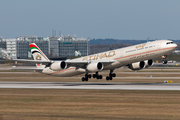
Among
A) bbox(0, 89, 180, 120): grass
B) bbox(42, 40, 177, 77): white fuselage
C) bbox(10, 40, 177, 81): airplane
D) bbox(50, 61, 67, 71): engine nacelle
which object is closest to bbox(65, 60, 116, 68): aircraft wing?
bbox(10, 40, 177, 81): airplane

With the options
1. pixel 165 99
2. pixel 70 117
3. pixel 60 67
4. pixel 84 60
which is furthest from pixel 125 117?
pixel 84 60

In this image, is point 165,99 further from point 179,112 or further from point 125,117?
point 125,117

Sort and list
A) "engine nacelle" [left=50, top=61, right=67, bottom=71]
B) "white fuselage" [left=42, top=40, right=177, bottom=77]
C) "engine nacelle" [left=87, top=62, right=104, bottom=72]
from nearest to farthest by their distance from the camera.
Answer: "white fuselage" [left=42, top=40, right=177, bottom=77] → "engine nacelle" [left=87, top=62, right=104, bottom=72] → "engine nacelle" [left=50, top=61, right=67, bottom=71]

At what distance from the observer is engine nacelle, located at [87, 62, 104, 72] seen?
56.4m

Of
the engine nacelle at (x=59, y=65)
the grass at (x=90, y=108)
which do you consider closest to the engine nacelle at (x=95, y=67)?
the engine nacelle at (x=59, y=65)

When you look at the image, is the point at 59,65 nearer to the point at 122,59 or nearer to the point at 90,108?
the point at 122,59

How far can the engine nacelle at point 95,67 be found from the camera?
5644cm

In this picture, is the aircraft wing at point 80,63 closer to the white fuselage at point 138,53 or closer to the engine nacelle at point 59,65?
the white fuselage at point 138,53

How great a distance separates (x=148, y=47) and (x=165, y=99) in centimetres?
1851

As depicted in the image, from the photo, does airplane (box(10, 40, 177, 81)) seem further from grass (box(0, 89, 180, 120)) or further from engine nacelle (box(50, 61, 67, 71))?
grass (box(0, 89, 180, 120))

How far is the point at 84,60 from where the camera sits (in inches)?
2457

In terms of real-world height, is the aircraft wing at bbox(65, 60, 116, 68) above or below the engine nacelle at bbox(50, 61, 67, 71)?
above

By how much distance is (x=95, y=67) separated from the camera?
56344 millimetres

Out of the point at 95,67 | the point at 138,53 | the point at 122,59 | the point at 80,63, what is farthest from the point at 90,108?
the point at 80,63
